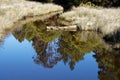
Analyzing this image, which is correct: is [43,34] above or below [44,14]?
above

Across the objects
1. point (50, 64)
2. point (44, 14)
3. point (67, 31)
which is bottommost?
point (44, 14)

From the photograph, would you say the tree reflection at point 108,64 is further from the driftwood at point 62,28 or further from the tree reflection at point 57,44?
the driftwood at point 62,28

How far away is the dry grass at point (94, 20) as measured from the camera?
2897 centimetres

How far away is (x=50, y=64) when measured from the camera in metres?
21.4

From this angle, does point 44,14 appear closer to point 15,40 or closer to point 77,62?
point 15,40

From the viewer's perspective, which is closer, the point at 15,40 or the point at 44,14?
the point at 15,40

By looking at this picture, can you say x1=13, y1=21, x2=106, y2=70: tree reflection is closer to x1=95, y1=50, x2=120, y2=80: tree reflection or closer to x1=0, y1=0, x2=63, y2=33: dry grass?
x1=0, y1=0, x2=63, y2=33: dry grass

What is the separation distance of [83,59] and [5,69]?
17.7 ft

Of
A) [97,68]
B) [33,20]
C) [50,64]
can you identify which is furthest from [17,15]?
[97,68]

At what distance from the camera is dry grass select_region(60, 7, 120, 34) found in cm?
2897

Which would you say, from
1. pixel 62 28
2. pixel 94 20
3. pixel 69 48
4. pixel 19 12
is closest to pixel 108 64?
pixel 69 48

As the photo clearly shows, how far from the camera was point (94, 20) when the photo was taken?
3306cm

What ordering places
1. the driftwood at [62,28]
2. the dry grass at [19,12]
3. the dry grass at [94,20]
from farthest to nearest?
1. the driftwood at [62,28]
2. the dry grass at [19,12]
3. the dry grass at [94,20]

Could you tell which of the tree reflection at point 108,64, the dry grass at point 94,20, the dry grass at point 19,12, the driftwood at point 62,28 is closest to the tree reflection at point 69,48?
the tree reflection at point 108,64
